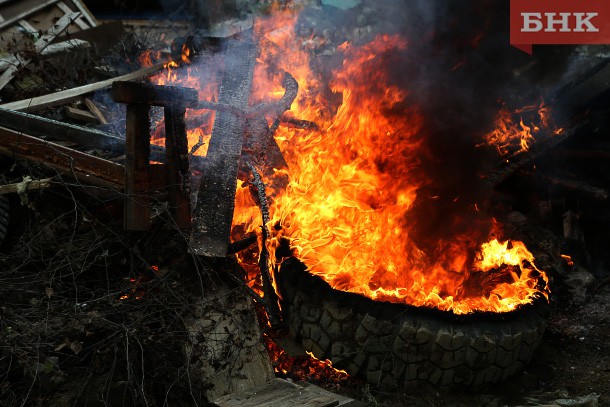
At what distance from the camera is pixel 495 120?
19.9 ft

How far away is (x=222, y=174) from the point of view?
482 centimetres

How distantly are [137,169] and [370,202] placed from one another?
7.10 feet

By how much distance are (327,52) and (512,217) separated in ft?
9.66

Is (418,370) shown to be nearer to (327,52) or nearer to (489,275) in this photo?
(489,275)

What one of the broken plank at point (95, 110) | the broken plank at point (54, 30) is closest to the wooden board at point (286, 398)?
the broken plank at point (95, 110)

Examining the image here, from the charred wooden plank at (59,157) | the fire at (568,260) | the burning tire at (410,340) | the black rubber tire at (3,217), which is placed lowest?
the burning tire at (410,340)

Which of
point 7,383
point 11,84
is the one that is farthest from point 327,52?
point 7,383

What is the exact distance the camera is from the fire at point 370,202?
485 centimetres

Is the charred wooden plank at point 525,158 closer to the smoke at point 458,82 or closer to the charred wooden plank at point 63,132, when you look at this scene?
the smoke at point 458,82

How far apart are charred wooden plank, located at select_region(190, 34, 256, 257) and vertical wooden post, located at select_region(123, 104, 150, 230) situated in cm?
43

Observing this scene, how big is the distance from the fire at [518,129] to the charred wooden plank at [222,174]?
2725mm

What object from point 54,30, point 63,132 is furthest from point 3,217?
point 54,30

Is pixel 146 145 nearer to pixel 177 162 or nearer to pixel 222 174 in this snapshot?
pixel 177 162

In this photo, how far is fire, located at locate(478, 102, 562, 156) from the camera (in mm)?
6094
